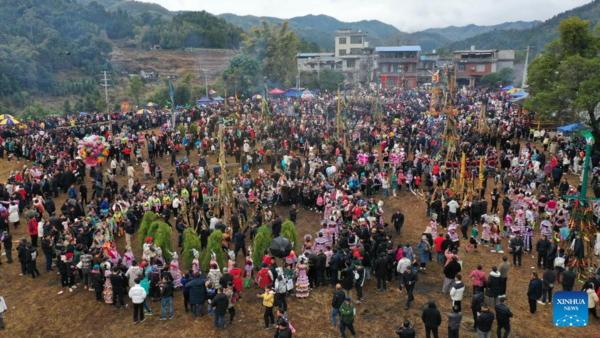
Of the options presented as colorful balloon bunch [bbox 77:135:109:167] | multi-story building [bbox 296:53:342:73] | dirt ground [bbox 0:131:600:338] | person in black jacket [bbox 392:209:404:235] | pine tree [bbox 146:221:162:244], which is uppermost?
multi-story building [bbox 296:53:342:73]

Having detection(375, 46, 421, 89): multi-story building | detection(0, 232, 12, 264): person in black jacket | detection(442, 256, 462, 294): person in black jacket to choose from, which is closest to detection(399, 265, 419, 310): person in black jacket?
detection(442, 256, 462, 294): person in black jacket

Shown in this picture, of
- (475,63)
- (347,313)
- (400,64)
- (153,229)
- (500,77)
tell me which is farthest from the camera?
(400,64)

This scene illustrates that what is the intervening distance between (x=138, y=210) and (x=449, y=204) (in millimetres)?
12238

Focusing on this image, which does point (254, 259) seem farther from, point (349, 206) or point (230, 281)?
point (349, 206)

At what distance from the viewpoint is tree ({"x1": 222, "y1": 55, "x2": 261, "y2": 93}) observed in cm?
5975

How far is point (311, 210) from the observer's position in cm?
2073

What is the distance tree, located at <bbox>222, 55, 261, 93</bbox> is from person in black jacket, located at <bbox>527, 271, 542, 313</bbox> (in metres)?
51.7

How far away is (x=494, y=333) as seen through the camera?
36.5 ft

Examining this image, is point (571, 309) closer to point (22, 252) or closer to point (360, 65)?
point (22, 252)

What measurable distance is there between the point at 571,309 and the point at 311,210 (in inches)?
474

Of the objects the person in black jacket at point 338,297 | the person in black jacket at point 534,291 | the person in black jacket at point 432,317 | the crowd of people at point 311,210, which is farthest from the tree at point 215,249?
the person in black jacket at point 534,291

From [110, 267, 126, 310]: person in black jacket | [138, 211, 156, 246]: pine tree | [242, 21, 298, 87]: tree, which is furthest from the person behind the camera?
[242, 21, 298, 87]: tree

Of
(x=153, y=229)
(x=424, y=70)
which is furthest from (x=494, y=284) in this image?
(x=424, y=70)

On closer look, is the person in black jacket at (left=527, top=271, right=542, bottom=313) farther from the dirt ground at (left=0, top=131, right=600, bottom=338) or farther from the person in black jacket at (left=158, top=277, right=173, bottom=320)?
the person in black jacket at (left=158, top=277, right=173, bottom=320)
